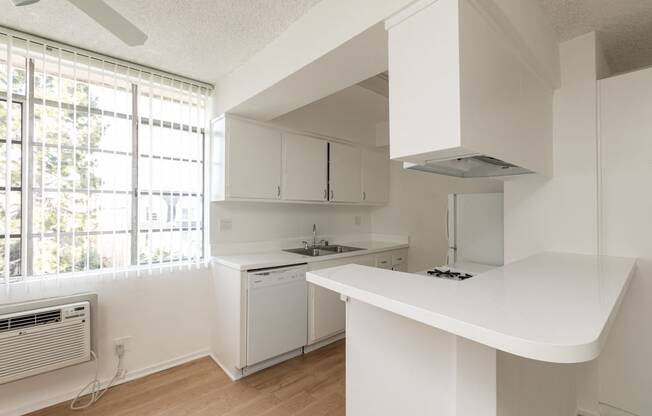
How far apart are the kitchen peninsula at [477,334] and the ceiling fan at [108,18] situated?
1326 millimetres

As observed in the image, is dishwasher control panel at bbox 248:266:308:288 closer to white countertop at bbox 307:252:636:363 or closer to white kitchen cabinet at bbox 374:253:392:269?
white kitchen cabinet at bbox 374:253:392:269

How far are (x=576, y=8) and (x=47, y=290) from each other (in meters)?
3.80

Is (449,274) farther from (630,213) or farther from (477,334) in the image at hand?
(477,334)

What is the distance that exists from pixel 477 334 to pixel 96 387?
A: 277cm

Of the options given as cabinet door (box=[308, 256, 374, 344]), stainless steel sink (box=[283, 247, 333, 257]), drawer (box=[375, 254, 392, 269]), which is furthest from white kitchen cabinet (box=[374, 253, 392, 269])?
stainless steel sink (box=[283, 247, 333, 257])

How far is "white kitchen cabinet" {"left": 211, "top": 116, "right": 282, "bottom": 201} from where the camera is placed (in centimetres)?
251

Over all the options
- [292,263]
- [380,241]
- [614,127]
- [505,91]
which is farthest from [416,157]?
[380,241]

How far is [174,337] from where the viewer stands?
2.52 meters

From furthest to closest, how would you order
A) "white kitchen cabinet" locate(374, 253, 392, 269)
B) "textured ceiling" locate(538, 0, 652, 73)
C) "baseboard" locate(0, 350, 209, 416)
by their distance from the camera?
"white kitchen cabinet" locate(374, 253, 392, 269) < "baseboard" locate(0, 350, 209, 416) < "textured ceiling" locate(538, 0, 652, 73)

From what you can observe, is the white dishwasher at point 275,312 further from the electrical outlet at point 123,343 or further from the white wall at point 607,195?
the white wall at point 607,195

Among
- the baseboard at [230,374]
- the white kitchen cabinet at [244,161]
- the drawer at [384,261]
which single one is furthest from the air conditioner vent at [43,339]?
the drawer at [384,261]

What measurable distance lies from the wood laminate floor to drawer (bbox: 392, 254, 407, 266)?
1.39 meters

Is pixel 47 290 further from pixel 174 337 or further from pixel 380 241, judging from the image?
pixel 380 241

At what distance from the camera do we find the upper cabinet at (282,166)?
253 cm
